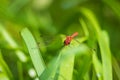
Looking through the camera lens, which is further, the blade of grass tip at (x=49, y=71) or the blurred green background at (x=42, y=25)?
the blurred green background at (x=42, y=25)

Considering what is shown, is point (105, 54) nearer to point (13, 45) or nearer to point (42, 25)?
point (13, 45)

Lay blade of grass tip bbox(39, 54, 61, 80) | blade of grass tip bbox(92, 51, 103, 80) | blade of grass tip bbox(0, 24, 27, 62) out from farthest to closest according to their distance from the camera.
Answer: blade of grass tip bbox(0, 24, 27, 62) < blade of grass tip bbox(92, 51, 103, 80) < blade of grass tip bbox(39, 54, 61, 80)

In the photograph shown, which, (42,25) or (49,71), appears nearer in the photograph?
(49,71)

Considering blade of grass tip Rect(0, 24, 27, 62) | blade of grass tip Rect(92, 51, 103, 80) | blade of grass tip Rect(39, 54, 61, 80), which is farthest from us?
blade of grass tip Rect(0, 24, 27, 62)

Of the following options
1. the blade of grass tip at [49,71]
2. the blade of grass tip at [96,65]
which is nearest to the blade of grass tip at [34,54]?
the blade of grass tip at [49,71]

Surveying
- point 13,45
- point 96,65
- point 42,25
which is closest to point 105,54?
point 96,65

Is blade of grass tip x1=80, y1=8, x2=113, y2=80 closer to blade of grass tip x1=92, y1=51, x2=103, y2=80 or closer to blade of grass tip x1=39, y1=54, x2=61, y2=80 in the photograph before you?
blade of grass tip x1=92, y1=51, x2=103, y2=80

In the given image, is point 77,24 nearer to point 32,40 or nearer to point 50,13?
point 50,13

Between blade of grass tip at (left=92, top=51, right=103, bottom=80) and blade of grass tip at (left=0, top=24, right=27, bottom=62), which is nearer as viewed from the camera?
blade of grass tip at (left=92, top=51, right=103, bottom=80)

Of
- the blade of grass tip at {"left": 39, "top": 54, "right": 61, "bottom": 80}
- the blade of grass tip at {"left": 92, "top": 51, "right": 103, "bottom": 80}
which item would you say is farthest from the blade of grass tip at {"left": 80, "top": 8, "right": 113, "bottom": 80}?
the blade of grass tip at {"left": 39, "top": 54, "right": 61, "bottom": 80}

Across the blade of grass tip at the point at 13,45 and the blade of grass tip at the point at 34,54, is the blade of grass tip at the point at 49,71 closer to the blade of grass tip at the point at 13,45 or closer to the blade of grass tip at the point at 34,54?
the blade of grass tip at the point at 34,54
